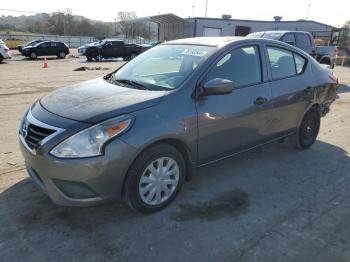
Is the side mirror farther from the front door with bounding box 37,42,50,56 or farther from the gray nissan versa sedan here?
the front door with bounding box 37,42,50,56

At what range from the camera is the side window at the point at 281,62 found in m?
4.49

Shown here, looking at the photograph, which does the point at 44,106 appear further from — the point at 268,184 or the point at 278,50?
the point at 278,50

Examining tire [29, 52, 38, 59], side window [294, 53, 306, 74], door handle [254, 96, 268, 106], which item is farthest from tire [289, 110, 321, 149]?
tire [29, 52, 38, 59]

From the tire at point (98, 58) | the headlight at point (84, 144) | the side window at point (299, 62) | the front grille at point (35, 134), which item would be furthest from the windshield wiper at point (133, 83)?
the tire at point (98, 58)

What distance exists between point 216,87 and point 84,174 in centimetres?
155

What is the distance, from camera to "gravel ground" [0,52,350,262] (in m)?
2.89

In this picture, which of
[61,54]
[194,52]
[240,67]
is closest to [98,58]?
[61,54]

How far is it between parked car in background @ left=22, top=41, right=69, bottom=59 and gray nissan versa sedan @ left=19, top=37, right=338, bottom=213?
2521 centimetres

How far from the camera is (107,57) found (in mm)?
26781

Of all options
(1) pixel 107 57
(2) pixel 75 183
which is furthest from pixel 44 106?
(1) pixel 107 57

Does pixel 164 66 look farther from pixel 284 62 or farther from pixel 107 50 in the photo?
pixel 107 50

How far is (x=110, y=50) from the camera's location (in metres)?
26.6

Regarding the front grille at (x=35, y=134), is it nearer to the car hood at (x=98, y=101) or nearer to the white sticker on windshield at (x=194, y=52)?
the car hood at (x=98, y=101)

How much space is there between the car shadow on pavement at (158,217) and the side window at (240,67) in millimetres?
1255
